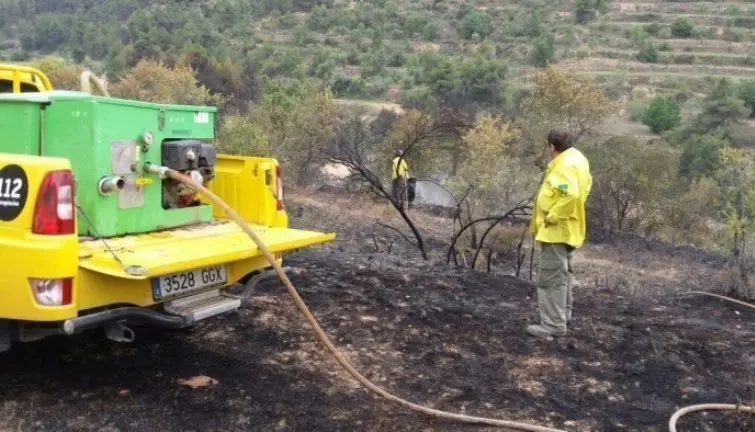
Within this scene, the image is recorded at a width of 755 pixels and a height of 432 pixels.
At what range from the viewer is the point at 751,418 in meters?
3.94

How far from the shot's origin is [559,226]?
5449mm

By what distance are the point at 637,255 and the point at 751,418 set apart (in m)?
10.7

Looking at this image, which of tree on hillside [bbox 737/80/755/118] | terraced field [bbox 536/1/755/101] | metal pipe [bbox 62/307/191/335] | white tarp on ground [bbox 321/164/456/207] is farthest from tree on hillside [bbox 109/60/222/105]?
tree on hillside [bbox 737/80/755/118]

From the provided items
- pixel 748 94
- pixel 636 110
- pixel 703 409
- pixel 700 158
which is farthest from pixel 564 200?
pixel 636 110

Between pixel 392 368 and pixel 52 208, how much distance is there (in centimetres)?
224

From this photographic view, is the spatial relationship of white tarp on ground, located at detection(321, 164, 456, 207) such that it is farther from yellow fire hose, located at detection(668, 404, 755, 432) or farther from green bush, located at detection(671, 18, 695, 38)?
green bush, located at detection(671, 18, 695, 38)

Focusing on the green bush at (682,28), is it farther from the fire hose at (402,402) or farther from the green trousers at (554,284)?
the fire hose at (402,402)

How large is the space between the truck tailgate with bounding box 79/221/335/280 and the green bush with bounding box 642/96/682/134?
35361 millimetres

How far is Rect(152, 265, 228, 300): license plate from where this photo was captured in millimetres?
3945

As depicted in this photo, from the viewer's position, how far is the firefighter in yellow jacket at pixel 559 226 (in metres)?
5.39

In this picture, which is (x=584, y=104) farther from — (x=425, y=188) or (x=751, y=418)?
(x=751, y=418)

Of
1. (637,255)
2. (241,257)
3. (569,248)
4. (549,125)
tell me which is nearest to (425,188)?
(549,125)

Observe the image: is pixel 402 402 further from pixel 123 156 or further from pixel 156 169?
pixel 123 156

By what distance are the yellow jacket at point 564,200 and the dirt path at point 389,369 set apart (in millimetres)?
764
